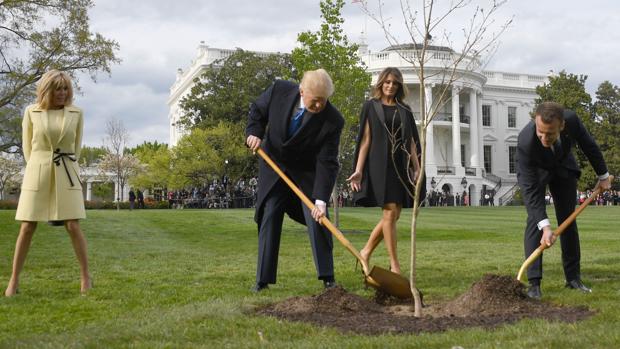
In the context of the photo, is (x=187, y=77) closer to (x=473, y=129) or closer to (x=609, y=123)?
(x=473, y=129)

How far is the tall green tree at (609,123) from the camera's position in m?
52.6

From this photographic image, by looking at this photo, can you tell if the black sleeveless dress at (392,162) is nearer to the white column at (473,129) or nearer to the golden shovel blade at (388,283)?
the golden shovel blade at (388,283)

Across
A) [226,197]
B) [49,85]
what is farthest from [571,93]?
[49,85]

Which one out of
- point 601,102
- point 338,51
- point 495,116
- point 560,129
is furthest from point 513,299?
point 495,116

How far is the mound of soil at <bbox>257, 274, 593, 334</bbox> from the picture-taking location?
4500mm

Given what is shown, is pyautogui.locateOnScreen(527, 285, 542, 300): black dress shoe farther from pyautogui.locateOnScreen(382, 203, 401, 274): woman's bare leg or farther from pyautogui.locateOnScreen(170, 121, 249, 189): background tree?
pyautogui.locateOnScreen(170, 121, 249, 189): background tree

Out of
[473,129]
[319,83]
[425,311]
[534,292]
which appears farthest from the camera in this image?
[473,129]

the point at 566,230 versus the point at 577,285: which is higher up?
the point at 566,230

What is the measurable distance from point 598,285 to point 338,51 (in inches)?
473

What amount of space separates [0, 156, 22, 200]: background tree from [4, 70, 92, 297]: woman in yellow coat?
213 ft

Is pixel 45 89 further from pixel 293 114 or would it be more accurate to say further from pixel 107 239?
pixel 107 239

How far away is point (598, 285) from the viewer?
6.48m

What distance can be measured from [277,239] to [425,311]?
63.3 inches

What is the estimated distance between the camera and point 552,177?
6.29 metres
